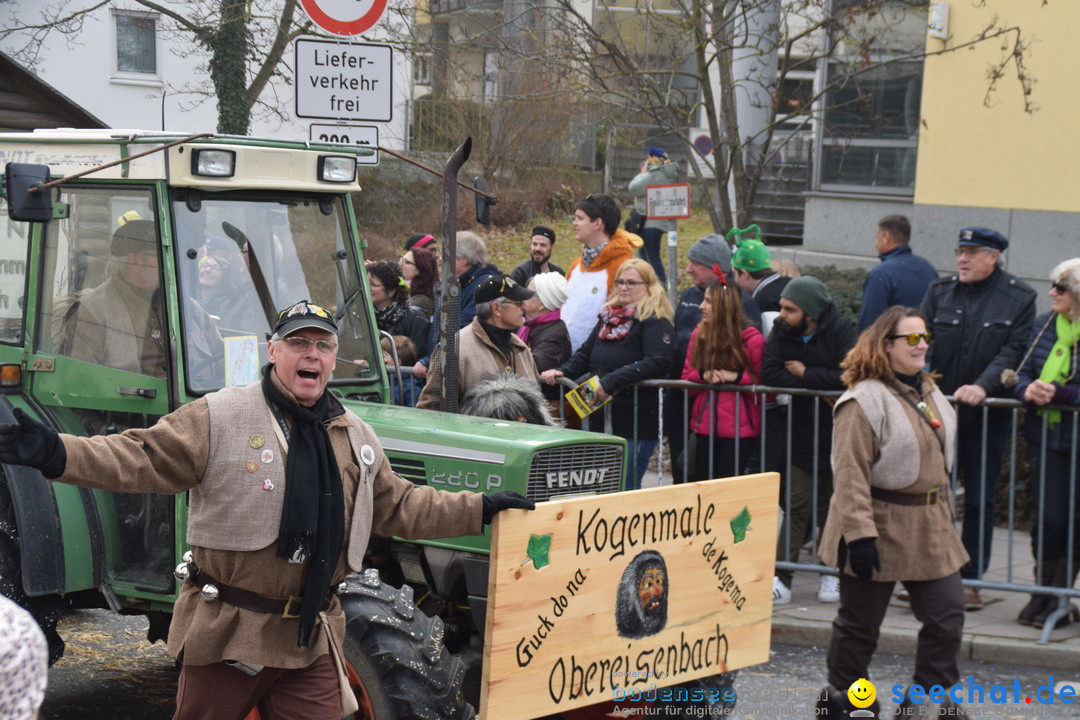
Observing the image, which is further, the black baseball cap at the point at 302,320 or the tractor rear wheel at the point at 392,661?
the tractor rear wheel at the point at 392,661

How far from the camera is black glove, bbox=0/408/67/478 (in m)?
3.48

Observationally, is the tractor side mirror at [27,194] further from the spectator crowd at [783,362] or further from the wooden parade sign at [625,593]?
the wooden parade sign at [625,593]

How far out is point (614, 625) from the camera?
4781 millimetres

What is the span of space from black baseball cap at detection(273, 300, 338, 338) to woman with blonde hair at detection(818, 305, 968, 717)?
253 cm

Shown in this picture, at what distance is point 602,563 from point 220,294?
1933 millimetres

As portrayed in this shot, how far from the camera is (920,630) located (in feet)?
18.1

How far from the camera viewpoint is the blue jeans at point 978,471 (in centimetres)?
754

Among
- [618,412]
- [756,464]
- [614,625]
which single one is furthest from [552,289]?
[614,625]

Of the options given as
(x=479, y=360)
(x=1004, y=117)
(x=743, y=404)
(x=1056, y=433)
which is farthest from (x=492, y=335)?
(x=1004, y=117)

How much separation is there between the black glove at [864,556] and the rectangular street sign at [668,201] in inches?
215

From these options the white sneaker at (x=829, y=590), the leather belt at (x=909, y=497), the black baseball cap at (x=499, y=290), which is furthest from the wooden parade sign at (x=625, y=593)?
the white sneaker at (x=829, y=590)

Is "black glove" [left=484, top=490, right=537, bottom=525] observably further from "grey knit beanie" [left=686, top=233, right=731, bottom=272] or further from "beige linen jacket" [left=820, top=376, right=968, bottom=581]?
"grey knit beanie" [left=686, top=233, right=731, bottom=272]

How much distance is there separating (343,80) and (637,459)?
9.65 feet

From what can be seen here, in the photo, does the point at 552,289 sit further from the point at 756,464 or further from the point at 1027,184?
the point at 1027,184
